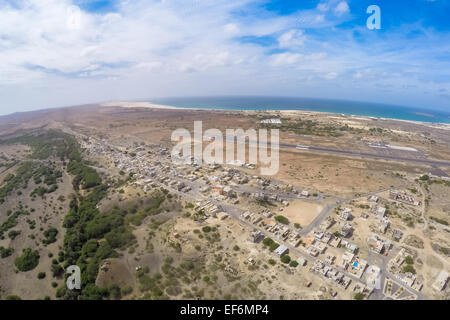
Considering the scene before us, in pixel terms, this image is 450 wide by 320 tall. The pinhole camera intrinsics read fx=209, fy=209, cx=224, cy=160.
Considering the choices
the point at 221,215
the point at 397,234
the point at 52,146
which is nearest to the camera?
the point at 397,234

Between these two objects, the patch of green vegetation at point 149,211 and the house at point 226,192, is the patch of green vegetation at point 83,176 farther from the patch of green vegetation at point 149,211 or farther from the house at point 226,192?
the house at point 226,192

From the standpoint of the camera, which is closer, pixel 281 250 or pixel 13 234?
pixel 281 250

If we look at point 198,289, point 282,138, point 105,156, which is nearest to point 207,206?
point 198,289

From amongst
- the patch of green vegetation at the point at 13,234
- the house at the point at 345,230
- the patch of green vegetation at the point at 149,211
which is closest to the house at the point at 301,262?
the house at the point at 345,230

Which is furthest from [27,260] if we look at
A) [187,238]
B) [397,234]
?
[397,234]

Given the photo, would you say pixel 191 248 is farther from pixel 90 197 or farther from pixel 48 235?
pixel 90 197

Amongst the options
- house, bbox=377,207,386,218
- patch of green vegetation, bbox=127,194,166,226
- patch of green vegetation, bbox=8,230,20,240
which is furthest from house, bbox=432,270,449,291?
patch of green vegetation, bbox=8,230,20,240

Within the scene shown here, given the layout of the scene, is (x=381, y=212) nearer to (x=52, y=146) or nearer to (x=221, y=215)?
(x=221, y=215)

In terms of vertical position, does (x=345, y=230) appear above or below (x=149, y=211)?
below
